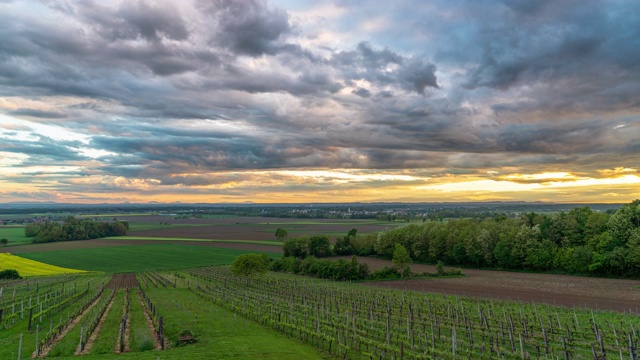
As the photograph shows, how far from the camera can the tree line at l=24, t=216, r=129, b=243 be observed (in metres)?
140

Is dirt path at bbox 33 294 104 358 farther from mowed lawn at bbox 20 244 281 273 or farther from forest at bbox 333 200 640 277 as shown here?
forest at bbox 333 200 640 277

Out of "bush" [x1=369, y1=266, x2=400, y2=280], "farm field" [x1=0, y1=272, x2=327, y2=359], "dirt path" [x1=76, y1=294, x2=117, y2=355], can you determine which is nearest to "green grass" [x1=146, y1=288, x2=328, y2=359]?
"farm field" [x1=0, y1=272, x2=327, y2=359]

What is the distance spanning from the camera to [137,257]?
104 metres

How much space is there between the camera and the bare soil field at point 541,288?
47.4 meters

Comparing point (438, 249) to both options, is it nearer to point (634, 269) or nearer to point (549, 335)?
point (634, 269)

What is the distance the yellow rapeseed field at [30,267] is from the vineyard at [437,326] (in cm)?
4299

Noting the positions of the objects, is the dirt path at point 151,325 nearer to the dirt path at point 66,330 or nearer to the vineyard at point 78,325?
the vineyard at point 78,325

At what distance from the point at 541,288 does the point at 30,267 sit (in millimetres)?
96353

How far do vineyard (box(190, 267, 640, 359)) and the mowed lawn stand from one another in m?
41.5

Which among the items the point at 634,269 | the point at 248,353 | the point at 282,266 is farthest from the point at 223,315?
the point at 634,269

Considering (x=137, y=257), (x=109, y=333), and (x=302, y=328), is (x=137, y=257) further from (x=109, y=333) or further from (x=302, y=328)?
(x=302, y=328)

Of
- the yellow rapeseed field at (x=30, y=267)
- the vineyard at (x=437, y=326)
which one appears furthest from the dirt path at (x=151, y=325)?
the yellow rapeseed field at (x=30, y=267)

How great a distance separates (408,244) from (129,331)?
74122 mm

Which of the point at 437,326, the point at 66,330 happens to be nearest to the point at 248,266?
the point at 66,330
